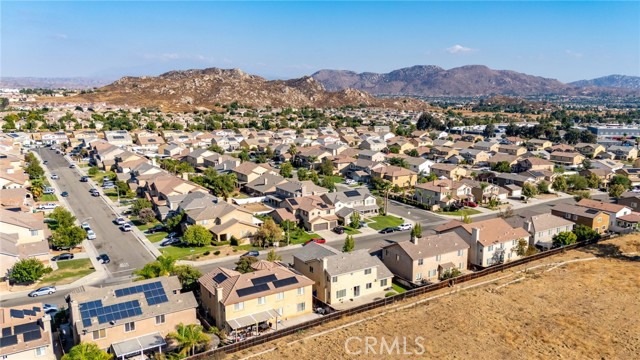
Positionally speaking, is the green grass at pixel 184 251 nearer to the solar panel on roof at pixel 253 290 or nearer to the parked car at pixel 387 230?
the solar panel on roof at pixel 253 290

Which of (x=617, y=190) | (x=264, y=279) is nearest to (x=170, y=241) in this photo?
(x=264, y=279)

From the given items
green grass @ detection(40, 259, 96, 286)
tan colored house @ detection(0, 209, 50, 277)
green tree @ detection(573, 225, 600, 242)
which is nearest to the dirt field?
green tree @ detection(573, 225, 600, 242)

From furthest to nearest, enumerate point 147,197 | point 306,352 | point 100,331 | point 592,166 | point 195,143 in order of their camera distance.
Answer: point 195,143 → point 592,166 → point 147,197 → point 306,352 → point 100,331

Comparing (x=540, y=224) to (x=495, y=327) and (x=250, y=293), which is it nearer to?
(x=495, y=327)

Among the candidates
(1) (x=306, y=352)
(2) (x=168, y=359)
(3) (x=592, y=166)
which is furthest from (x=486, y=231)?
(3) (x=592, y=166)

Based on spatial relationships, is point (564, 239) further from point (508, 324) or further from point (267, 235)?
point (267, 235)

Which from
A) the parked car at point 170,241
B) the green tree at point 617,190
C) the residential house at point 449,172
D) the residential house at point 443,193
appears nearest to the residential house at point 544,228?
the residential house at point 443,193
